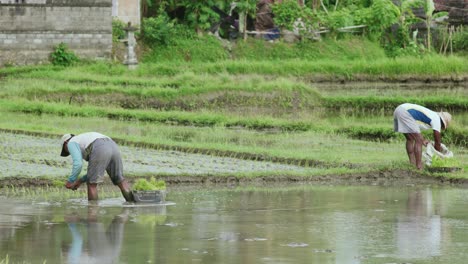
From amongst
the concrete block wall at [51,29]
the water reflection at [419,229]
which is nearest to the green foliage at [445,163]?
the water reflection at [419,229]

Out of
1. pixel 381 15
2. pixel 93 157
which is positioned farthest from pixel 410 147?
pixel 381 15

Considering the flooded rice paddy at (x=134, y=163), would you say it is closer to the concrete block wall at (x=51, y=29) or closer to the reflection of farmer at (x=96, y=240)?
the reflection of farmer at (x=96, y=240)

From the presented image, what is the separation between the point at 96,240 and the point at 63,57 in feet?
79.5

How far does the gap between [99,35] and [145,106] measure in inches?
306

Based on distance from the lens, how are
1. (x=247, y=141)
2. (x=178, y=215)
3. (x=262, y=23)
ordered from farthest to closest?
(x=262, y=23), (x=247, y=141), (x=178, y=215)

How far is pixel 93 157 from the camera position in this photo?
13.8 meters

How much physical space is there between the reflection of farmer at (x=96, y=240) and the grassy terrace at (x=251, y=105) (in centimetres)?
565

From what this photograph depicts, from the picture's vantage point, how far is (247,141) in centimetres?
2181

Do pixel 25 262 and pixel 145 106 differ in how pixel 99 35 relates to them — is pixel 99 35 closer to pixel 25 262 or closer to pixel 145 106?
pixel 145 106

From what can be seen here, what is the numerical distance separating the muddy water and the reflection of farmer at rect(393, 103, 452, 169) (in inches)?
63.7

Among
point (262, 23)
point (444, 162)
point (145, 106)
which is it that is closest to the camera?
point (444, 162)

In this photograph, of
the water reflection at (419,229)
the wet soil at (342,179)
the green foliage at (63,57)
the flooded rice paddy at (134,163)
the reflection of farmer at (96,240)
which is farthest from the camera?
the green foliage at (63,57)

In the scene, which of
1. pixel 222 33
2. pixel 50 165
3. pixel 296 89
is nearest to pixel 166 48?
pixel 222 33

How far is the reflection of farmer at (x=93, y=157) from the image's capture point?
13742mm
